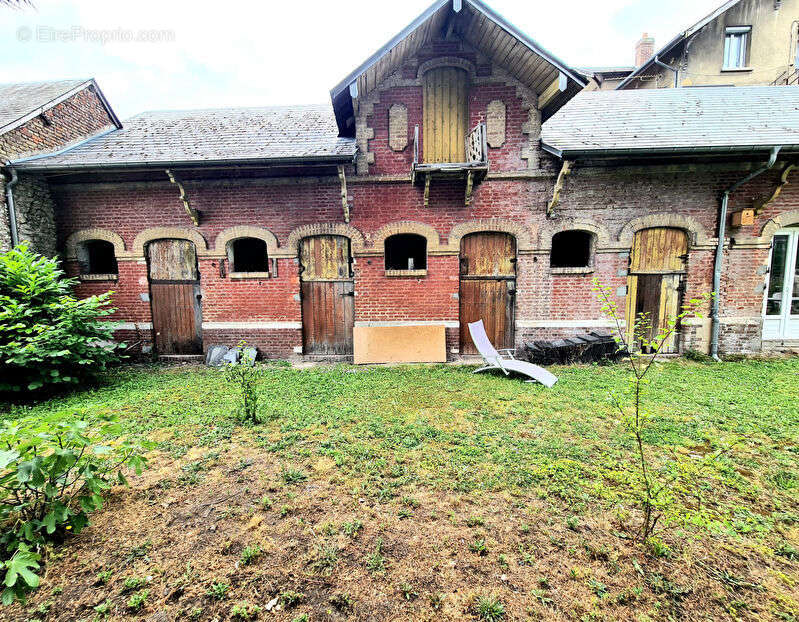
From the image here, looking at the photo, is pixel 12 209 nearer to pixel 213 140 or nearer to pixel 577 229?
pixel 213 140

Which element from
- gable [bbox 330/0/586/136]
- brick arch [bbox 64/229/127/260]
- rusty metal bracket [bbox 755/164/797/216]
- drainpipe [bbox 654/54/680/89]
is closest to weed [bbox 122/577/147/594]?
gable [bbox 330/0/586/136]

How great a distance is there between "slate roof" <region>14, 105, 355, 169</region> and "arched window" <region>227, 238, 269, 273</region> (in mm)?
2027

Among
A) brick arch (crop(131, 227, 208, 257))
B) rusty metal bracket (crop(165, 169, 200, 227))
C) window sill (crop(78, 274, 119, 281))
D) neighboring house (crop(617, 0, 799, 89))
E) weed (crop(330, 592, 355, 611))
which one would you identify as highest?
neighboring house (crop(617, 0, 799, 89))

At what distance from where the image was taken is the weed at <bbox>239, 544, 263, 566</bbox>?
240 centimetres

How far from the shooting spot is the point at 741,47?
577 inches

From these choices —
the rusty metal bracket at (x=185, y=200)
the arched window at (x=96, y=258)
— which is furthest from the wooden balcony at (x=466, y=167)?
the arched window at (x=96, y=258)

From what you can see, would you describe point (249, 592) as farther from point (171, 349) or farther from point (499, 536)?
point (171, 349)

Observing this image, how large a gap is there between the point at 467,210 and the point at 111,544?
23.3 ft

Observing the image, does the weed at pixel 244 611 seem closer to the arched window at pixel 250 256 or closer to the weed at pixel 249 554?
the weed at pixel 249 554

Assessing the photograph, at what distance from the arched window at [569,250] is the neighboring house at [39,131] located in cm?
1098

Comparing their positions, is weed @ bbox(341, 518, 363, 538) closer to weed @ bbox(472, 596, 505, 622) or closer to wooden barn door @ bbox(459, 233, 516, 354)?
weed @ bbox(472, 596, 505, 622)

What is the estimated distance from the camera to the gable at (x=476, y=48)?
20.3ft

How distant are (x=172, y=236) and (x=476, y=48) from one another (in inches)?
292

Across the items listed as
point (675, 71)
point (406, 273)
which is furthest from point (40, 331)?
point (675, 71)
